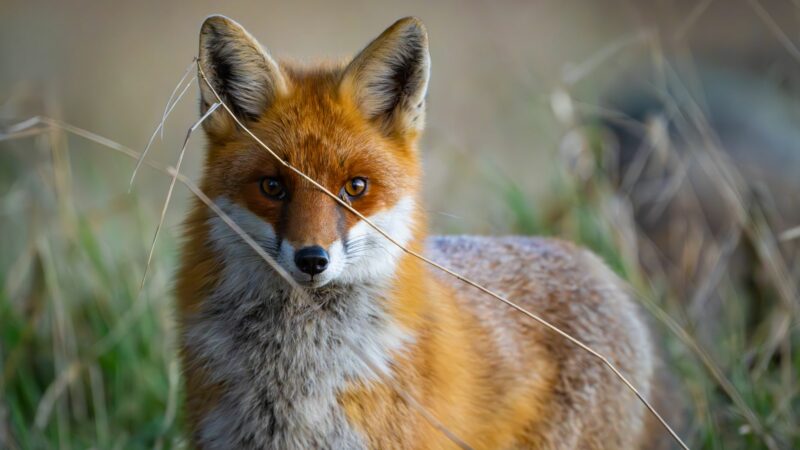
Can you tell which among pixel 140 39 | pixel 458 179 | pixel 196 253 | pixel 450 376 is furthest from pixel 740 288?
pixel 140 39

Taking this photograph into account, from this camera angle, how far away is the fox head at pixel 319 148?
284 cm

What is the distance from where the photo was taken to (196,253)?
3.18 m

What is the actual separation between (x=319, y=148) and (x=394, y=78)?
47cm

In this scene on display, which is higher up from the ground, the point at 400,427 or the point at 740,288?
the point at 740,288

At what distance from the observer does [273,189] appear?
9.53 feet

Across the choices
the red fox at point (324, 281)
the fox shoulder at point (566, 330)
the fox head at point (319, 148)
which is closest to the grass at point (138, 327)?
the fox shoulder at point (566, 330)

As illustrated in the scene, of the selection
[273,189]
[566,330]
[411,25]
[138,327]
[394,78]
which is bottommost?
[138,327]

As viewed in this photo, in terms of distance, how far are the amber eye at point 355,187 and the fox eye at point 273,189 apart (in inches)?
8.6

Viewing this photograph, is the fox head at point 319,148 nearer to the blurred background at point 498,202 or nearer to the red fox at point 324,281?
the red fox at point 324,281

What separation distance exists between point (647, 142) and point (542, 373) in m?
2.82

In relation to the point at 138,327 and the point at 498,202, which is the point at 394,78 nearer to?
the point at 138,327

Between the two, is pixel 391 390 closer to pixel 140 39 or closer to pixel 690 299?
pixel 690 299

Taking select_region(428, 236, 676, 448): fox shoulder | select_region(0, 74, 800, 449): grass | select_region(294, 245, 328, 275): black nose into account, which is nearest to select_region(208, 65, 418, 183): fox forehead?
select_region(294, 245, 328, 275): black nose

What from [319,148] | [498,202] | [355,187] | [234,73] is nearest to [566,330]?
[355,187]
